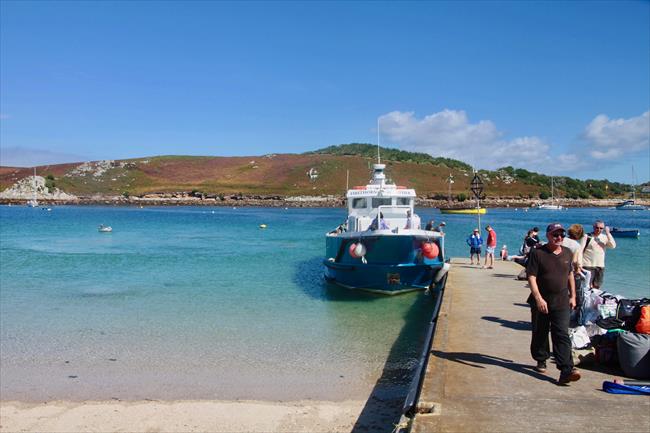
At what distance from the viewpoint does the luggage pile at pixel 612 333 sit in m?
7.61

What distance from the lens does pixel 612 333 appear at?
26.8 ft

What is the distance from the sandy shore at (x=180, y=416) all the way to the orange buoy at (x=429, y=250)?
964 cm

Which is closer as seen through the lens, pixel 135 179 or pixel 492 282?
pixel 492 282

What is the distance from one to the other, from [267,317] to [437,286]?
20.3ft

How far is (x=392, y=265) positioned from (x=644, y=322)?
36.7 ft

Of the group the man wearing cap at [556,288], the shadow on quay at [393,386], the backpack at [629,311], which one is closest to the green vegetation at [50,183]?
the shadow on quay at [393,386]

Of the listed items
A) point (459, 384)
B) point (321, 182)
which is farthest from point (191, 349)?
point (321, 182)

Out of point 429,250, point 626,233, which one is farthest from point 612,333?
point 626,233

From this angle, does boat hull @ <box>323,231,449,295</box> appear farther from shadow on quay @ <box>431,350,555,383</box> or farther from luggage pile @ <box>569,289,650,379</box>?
shadow on quay @ <box>431,350,555,383</box>

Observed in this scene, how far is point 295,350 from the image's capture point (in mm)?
13156

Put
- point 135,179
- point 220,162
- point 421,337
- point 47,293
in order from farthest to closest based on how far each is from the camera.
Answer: point 220,162
point 135,179
point 47,293
point 421,337

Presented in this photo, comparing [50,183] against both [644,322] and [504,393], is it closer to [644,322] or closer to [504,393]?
[504,393]

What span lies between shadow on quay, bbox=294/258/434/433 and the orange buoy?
1.41 metres

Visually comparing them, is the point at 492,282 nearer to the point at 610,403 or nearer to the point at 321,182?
the point at 610,403
